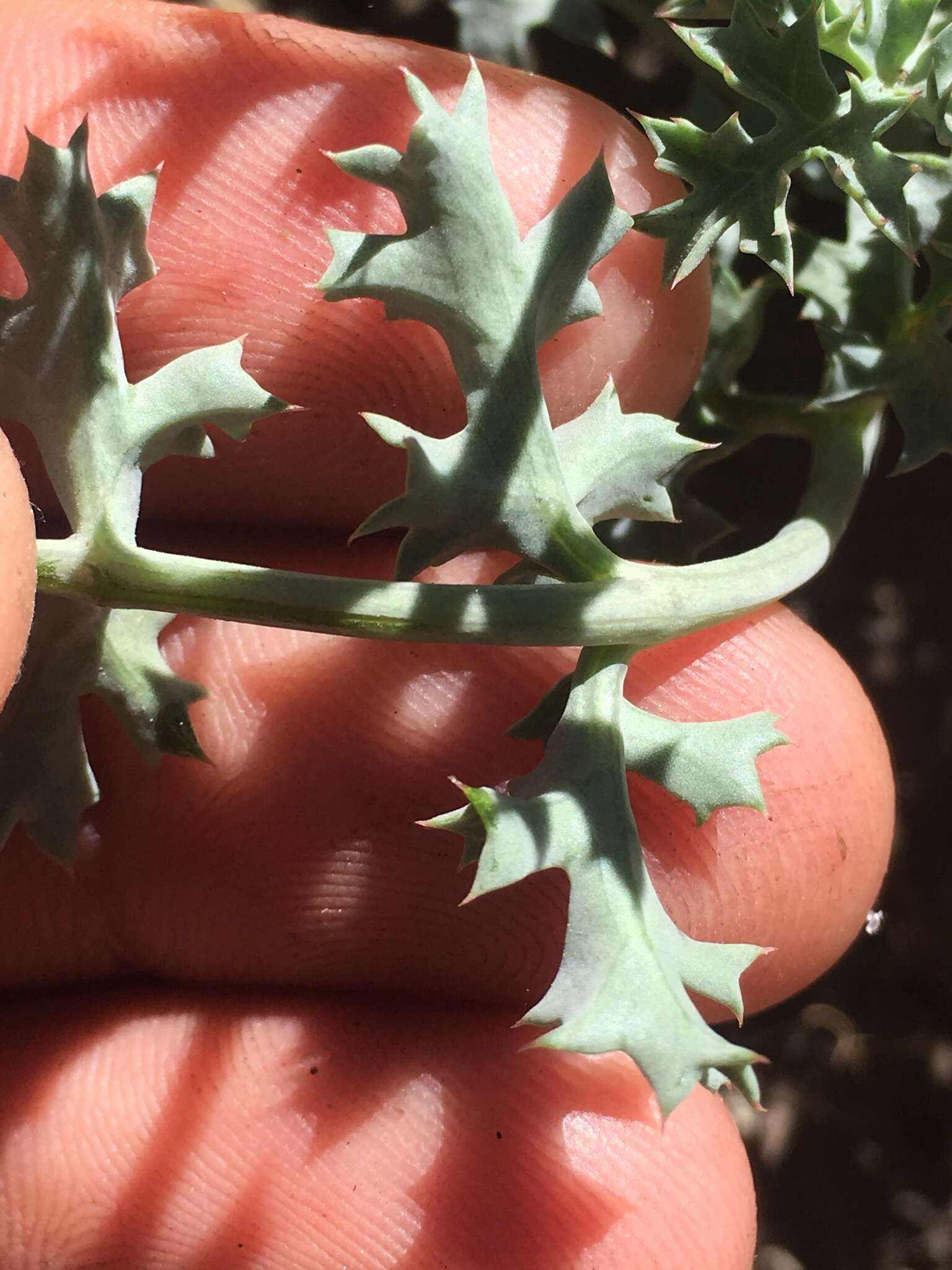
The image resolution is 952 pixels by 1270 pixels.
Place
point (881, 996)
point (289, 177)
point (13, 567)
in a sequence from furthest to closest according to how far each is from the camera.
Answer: point (881, 996), point (289, 177), point (13, 567)

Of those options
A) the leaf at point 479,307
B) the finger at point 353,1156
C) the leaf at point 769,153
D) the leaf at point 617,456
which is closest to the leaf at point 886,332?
the leaf at point 769,153

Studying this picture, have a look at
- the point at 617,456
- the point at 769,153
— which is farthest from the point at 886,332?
the point at 617,456

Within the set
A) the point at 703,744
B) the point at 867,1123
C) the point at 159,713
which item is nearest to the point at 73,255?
the point at 159,713

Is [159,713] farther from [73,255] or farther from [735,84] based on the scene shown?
[735,84]

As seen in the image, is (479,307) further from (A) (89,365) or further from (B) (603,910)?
(B) (603,910)

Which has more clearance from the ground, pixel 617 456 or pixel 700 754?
pixel 617 456

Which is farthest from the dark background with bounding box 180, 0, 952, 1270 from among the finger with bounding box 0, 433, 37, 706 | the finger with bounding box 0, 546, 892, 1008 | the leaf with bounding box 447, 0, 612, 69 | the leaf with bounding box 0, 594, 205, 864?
the finger with bounding box 0, 433, 37, 706

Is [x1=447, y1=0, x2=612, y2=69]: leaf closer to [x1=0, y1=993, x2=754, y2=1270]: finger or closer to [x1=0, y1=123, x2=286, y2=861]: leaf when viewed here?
[x1=0, y1=123, x2=286, y2=861]: leaf
